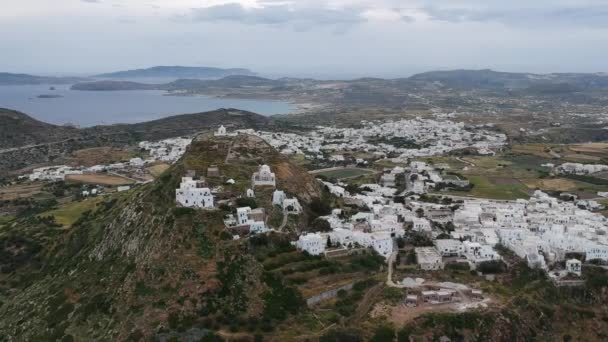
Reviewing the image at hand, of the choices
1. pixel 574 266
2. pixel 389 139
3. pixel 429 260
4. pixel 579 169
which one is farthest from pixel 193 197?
pixel 389 139

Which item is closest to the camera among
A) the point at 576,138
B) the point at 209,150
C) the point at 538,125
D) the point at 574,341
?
the point at 574,341

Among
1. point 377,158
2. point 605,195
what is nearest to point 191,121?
point 377,158

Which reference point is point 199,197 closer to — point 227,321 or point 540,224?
point 227,321

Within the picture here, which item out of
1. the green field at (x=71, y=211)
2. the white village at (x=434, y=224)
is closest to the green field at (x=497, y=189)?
the white village at (x=434, y=224)

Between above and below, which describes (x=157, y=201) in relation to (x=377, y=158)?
above

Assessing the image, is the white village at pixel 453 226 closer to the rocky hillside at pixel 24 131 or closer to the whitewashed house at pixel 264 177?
the whitewashed house at pixel 264 177

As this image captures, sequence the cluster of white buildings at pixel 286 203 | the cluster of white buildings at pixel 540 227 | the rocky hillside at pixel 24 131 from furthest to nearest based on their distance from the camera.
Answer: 1. the rocky hillside at pixel 24 131
2. the cluster of white buildings at pixel 286 203
3. the cluster of white buildings at pixel 540 227
